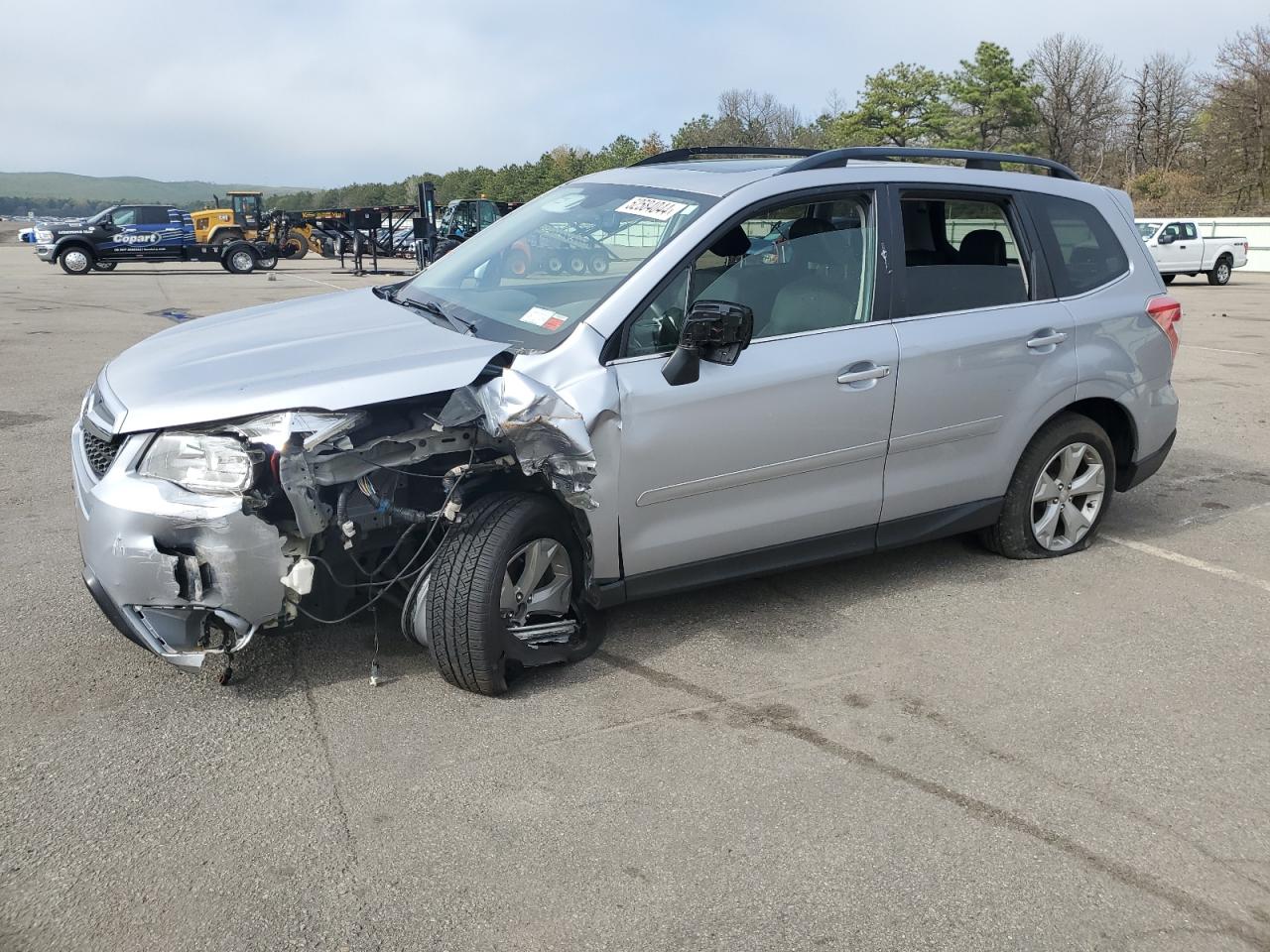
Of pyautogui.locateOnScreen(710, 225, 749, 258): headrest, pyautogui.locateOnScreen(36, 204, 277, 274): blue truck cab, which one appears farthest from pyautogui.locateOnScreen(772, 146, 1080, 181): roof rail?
pyautogui.locateOnScreen(36, 204, 277, 274): blue truck cab

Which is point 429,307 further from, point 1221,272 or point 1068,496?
point 1221,272

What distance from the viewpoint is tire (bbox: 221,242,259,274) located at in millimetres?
30531

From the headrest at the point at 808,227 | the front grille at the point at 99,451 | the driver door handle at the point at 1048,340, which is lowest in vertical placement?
the front grille at the point at 99,451

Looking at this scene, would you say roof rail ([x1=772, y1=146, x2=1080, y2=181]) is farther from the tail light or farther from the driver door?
the tail light

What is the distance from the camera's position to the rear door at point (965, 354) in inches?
174

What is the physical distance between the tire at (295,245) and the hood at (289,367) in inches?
1350

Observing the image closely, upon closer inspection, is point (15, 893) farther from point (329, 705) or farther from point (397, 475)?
point (397, 475)

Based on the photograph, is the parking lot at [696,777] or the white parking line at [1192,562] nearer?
the parking lot at [696,777]

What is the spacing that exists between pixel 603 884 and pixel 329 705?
4.43ft

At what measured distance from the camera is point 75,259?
2881 cm

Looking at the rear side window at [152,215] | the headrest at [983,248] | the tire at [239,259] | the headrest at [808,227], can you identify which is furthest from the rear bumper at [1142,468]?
the rear side window at [152,215]

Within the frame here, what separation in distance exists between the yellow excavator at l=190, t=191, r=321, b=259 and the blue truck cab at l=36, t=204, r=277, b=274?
0.55m

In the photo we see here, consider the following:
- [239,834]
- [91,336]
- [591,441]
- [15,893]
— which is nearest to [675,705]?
[591,441]

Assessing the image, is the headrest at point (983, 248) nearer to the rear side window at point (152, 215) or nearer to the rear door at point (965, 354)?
the rear door at point (965, 354)
